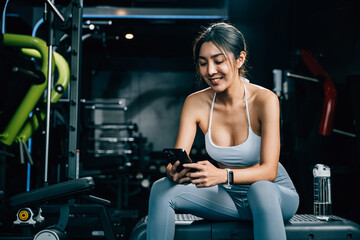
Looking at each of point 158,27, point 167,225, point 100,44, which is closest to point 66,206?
point 167,225

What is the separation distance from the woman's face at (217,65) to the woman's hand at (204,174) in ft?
1.44

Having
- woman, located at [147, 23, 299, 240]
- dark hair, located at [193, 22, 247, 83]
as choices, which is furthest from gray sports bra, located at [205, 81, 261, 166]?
dark hair, located at [193, 22, 247, 83]

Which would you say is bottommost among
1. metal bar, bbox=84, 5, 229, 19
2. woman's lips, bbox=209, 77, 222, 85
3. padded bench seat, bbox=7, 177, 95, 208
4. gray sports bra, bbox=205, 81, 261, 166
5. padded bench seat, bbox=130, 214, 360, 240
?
padded bench seat, bbox=130, 214, 360, 240

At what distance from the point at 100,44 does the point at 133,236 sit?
6.00m

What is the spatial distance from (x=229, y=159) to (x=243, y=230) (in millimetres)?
310

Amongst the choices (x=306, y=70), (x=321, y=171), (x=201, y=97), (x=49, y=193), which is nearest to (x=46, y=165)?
(x=49, y=193)

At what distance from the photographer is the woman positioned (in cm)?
139

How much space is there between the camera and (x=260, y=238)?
130cm

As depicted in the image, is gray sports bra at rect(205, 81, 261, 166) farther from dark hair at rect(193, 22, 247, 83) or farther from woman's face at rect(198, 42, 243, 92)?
dark hair at rect(193, 22, 247, 83)

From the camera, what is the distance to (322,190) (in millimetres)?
2227

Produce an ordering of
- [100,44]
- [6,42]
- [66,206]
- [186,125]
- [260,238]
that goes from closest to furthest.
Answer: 1. [260,238]
2. [186,125]
3. [66,206]
4. [6,42]
5. [100,44]

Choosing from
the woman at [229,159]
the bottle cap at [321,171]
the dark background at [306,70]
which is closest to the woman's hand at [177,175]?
the woman at [229,159]

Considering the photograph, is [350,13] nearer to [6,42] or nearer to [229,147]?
[229,147]

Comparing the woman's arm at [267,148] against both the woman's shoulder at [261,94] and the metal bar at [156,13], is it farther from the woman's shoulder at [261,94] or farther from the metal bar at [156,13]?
the metal bar at [156,13]
